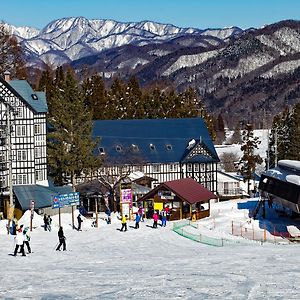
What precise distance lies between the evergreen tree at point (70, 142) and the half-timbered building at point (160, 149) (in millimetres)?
4955

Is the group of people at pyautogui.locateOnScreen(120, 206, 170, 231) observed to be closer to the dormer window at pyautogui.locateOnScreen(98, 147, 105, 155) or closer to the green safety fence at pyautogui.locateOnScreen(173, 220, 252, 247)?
the green safety fence at pyautogui.locateOnScreen(173, 220, 252, 247)

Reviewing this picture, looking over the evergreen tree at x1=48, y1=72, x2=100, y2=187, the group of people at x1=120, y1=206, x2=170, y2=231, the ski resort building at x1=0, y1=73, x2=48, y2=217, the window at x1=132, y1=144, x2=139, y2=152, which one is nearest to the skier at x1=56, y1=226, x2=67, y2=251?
the group of people at x1=120, y1=206, x2=170, y2=231

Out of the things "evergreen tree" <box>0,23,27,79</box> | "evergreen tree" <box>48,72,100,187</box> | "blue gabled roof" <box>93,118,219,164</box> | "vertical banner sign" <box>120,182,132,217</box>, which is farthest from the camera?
"evergreen tree" <box>0,23,27,79</box>

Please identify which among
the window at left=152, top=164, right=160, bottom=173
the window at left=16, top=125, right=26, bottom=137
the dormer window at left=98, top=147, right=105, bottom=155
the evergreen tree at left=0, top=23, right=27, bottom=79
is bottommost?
the window at left=152, top=164, right=160, bottom=173

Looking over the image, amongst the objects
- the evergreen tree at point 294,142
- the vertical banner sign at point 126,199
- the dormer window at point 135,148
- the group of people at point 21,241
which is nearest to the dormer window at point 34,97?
the dormer window at point 135,148

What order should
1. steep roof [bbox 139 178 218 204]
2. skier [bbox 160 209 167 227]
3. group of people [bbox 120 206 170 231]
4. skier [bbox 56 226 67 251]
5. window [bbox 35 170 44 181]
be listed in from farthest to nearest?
window [bbox 35 170 44 181]
steep roof [bbox 139 178 218 204]
skier [bbox 160 209 167 227]
group of people [bbox 120 206 170 231]
skier [bbox 56 226 67 251]

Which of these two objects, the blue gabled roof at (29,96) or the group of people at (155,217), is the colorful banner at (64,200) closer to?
the group of people at (155,217)

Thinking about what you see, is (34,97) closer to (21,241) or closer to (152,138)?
(152,138)

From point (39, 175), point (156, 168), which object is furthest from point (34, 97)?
point (156, 168)

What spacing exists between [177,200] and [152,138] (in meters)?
17.5

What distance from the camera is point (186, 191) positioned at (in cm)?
4181

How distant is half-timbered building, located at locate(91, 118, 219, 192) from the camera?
5606 cm

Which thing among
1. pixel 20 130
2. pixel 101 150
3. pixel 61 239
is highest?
pixel 20 130

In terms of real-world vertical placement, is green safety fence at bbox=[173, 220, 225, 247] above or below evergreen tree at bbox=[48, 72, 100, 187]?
below
